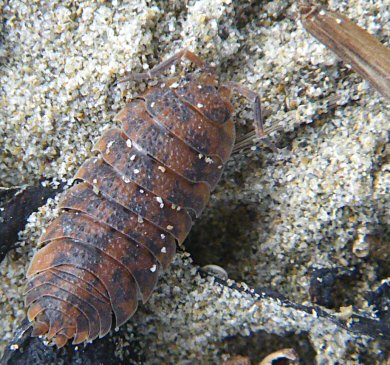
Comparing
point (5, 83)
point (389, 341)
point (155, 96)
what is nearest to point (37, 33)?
point (5, 83)

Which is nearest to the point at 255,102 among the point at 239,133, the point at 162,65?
the point at 239,133

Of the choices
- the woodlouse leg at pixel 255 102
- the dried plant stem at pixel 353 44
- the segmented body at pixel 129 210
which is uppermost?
the dried plant stem at pixel 353 44

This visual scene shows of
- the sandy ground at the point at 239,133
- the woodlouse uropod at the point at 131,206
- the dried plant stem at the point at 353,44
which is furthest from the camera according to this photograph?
the sandy ground at the point at 239,133

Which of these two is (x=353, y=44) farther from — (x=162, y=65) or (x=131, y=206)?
(x=131, y=206)

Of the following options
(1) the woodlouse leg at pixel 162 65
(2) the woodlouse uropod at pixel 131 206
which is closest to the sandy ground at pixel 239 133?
(1) the woodlouse leg at pixel 162 65

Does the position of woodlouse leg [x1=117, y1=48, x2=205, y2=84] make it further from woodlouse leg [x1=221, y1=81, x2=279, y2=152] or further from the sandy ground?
woodlouse leg [x1=221, y1=81, x2=279, y2=152]

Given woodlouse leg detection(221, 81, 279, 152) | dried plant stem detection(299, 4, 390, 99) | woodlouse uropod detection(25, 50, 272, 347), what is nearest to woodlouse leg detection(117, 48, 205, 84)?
woodlouse uropod detection(25, 50, 272, 347)

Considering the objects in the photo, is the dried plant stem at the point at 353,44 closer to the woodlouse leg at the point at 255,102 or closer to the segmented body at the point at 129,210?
the woodlouse leg at the point at 255,102
